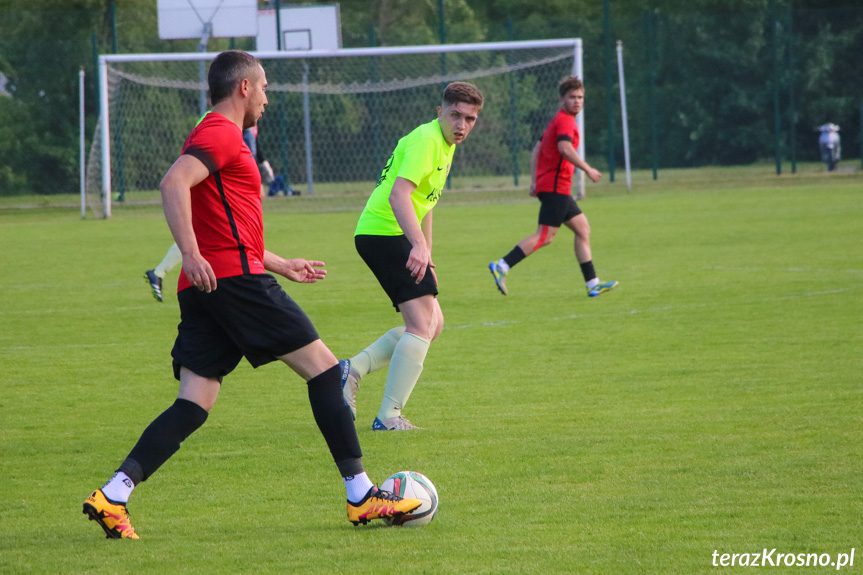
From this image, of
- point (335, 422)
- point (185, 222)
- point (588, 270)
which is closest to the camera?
point (185, 222)

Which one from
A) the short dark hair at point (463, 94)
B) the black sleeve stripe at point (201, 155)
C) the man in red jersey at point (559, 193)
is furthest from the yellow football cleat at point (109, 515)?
the man in red jersey at point (559, 193)

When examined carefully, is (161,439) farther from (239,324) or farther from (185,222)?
(185,222)

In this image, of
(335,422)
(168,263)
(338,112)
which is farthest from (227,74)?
(338,112)

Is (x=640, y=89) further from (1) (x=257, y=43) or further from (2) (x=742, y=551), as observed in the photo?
(2) (x=742, y=551)

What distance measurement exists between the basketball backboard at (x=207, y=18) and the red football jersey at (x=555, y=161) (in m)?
15.0

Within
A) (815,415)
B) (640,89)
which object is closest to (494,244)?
(815,415)

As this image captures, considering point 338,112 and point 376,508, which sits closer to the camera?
point 376,508

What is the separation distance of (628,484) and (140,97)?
20650 millimetres

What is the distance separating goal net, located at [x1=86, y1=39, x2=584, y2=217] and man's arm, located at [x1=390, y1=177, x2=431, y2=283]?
1650 cm

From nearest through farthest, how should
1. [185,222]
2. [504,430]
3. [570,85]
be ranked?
[185,222] → [504,430] → [570,85]

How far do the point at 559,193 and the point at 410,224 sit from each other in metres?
6.20

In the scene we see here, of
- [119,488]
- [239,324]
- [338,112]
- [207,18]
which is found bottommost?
[119,488]

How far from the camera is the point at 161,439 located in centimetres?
413

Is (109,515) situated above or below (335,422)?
below
